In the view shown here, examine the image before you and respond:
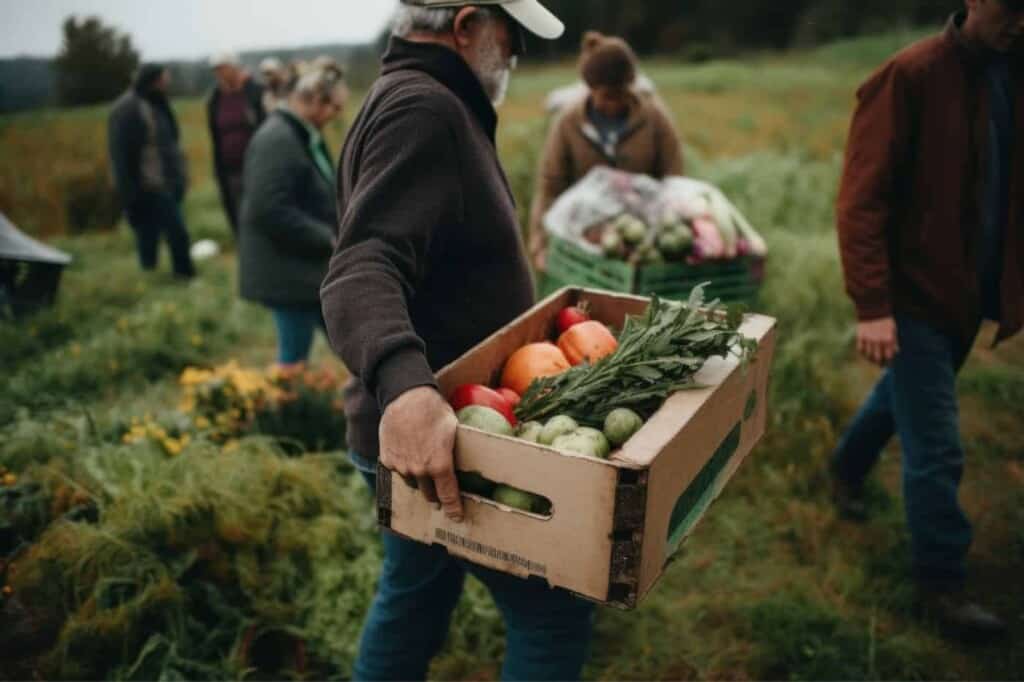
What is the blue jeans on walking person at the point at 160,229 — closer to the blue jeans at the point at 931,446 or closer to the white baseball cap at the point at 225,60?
the white baseball cap at the point at 225,60

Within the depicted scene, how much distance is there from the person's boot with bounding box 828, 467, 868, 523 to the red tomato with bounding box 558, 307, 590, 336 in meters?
2.07

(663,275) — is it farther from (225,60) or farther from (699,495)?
(225,60)

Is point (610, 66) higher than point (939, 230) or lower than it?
higher

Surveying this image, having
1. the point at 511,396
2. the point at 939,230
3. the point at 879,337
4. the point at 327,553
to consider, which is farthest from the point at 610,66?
the point at 511,396

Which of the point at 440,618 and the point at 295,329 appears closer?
the point at 440,618

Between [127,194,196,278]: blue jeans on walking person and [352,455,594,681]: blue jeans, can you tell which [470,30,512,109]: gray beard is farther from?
[127,194,196,278]: blue jeans on walking person

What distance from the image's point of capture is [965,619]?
2.80 meters

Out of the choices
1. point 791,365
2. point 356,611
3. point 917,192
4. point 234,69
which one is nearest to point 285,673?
point 356,611

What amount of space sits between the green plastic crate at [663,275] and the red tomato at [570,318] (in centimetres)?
153

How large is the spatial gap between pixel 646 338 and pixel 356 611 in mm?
1829

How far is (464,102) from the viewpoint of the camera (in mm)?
1763

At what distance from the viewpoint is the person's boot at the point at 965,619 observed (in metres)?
2.79

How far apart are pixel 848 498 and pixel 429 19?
2.82 m

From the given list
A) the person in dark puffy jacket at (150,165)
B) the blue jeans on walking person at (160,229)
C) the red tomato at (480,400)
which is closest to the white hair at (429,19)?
the red tomato at (480,400)
